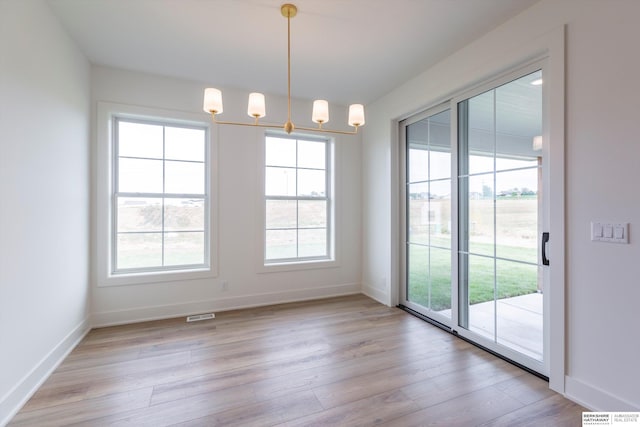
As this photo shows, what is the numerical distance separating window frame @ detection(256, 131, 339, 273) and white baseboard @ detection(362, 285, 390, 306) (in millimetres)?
600

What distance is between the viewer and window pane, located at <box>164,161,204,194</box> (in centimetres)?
347

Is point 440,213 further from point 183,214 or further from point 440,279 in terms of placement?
point 183,214

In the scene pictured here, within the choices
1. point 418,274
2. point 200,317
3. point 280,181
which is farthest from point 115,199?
point 418,274

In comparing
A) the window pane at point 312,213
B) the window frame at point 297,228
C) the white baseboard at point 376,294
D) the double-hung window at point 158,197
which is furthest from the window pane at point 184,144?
the white baseboard at point 376,294

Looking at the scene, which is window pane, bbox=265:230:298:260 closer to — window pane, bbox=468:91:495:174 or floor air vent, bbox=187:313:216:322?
floor air vent, bbox=187:313:216:322

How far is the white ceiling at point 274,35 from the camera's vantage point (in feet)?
7.22

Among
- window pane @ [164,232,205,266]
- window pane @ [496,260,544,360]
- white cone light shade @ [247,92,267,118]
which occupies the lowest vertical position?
window pane @ [496,260,544,360]

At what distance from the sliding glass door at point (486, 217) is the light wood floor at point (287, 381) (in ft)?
0.93

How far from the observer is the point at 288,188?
404cm

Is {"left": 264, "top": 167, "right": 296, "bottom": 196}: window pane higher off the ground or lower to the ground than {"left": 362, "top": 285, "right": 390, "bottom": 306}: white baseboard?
higher

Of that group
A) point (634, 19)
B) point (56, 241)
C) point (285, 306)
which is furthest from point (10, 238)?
point (634, 19)

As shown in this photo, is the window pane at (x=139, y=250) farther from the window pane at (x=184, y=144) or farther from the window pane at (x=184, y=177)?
the window pane at (x=184, y=144)

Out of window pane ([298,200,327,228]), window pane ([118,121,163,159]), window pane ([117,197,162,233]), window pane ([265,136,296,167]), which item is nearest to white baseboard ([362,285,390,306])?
window pane ([298,200,327,228])

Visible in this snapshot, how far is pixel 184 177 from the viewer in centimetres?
354
